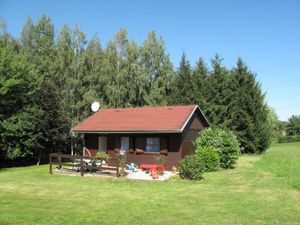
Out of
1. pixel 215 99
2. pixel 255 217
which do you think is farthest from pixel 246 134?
pixel 255 217

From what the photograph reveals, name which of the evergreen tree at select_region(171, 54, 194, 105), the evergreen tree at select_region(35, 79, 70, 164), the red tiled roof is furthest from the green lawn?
the evergreen tree at select_region(171, 54, 194, 105)

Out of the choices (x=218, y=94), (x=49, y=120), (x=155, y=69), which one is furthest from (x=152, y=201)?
(x=155, y=69)

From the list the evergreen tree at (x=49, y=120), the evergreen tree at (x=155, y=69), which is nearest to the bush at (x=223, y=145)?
the evergreen tree at (x=49, y=120)

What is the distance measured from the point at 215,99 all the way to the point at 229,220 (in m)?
28.2

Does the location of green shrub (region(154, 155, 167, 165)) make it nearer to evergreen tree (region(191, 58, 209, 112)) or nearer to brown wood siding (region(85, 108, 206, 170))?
brown wood siding (region(85, 108, 206, 170))

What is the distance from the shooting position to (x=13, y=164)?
28.5m

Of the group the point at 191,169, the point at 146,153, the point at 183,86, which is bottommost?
the point at 191,169

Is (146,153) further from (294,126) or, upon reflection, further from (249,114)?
(294,126)

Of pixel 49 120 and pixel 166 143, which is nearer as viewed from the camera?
pixel 166 143

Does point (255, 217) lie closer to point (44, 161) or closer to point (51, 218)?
point (51, 218)

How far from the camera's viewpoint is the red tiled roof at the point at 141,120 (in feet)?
72.7

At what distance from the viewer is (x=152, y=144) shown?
23062mm

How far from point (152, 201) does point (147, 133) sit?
443 inches

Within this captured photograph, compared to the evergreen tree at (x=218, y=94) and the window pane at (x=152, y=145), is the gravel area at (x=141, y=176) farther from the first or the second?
the evergreen tree at (x=218, y=94)
